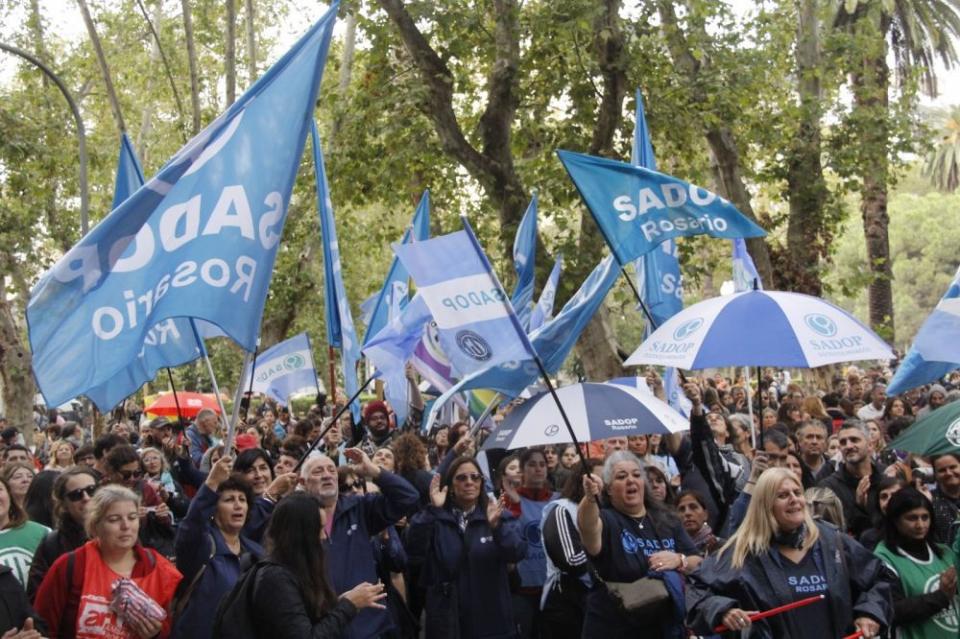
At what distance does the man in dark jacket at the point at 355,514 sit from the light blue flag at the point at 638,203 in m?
2.75

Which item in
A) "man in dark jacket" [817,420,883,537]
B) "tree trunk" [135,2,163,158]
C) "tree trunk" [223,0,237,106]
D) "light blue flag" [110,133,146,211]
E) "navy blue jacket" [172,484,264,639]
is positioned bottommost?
"man in dark jacket" [817,420,883,537]

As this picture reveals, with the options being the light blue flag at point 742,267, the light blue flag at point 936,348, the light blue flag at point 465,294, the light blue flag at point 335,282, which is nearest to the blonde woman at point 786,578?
the light blue flag at point 465,294

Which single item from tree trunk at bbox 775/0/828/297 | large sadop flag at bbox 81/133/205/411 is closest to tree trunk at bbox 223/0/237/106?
tree trunk at bbox 775/0/828/297

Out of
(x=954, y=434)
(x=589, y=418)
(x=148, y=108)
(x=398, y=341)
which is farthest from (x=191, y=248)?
(x=148, y=108)

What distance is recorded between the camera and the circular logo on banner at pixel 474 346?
6.92m

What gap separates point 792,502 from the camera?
17.8 ft

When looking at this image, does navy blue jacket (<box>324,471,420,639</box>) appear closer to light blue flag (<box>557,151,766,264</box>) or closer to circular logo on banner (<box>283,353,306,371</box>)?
light blue flag (<box>557,151,766,264</box>)

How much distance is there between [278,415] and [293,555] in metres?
18.7

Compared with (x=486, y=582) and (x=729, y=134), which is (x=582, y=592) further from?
(x=729, y=134)

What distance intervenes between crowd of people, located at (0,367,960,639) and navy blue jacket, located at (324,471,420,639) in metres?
0.01

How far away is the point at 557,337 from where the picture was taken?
9031 millimetres

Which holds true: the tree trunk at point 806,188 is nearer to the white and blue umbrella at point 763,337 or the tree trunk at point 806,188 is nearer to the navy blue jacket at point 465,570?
the white and blue umbrella at point 763,337

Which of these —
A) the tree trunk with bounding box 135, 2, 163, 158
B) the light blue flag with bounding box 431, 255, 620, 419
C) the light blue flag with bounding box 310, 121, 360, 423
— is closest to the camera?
the light blue flag with bounding box 431, 255, 620, 419

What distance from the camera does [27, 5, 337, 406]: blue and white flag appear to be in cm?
603
